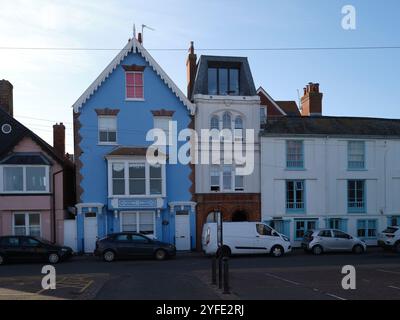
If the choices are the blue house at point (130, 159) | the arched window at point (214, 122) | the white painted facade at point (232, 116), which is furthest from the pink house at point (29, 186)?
the arched window at point (214, 122)

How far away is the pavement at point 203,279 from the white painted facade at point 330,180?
6.30m

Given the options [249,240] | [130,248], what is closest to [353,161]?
[249,240]

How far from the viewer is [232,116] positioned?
34594 mm

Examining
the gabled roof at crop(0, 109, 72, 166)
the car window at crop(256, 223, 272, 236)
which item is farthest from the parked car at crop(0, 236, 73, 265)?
the car window at crop(256, 223, 272, 236)

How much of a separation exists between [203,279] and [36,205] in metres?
16.0

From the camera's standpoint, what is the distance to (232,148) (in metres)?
34.3

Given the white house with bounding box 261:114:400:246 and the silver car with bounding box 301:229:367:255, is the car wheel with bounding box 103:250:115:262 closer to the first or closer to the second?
the white house with bounding box 261:114:400:246

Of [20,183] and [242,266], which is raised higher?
[20,183]

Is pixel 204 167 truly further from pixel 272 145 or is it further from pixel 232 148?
pixel 272 145

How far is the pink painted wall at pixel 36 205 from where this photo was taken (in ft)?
102
